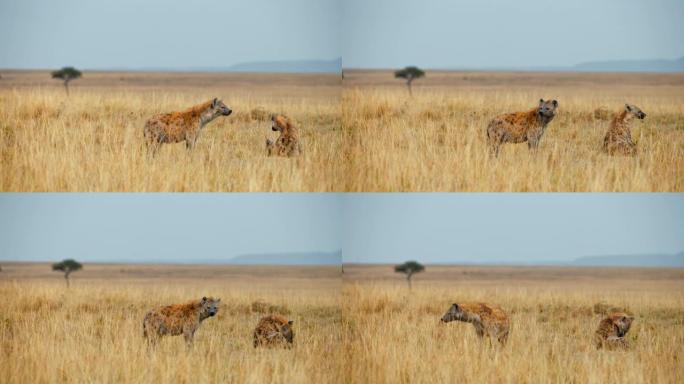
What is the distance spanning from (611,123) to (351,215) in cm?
190

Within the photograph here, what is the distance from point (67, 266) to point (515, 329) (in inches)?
123

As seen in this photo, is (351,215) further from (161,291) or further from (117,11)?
(117,11)

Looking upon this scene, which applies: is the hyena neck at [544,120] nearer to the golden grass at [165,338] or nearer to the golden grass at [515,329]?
the golden grass at [515,329]

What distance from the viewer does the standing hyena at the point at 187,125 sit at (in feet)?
29.8

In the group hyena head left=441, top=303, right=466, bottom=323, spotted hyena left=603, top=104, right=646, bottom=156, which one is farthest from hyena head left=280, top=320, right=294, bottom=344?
spotted hyena left=603, top=104, right=646, bottom=156

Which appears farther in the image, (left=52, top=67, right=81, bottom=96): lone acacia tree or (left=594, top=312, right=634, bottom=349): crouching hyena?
(left=52, top=67, right=81, bottom=96): lone acacia tree

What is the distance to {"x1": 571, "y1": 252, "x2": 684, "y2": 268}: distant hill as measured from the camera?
9.07 metres

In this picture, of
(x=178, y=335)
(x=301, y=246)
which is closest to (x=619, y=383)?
(x=301, y=246)

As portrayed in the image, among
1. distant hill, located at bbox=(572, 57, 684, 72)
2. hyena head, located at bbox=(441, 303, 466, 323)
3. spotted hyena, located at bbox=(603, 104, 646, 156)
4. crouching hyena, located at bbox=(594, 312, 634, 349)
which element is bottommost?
crouching hyena, located at bbox=(594, 312, 634, 349)

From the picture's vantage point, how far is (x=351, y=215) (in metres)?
9.09

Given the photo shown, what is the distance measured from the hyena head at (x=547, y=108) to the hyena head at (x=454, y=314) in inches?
56.8

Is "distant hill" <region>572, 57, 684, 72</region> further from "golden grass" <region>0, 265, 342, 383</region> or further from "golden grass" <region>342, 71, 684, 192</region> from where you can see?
"golden grass" <region>0, 265, 342, 383</region>

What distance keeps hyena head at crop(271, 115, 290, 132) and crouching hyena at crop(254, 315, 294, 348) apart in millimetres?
1299

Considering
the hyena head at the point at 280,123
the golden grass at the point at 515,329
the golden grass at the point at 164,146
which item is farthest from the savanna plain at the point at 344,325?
the hyena head at the point at 280,123
